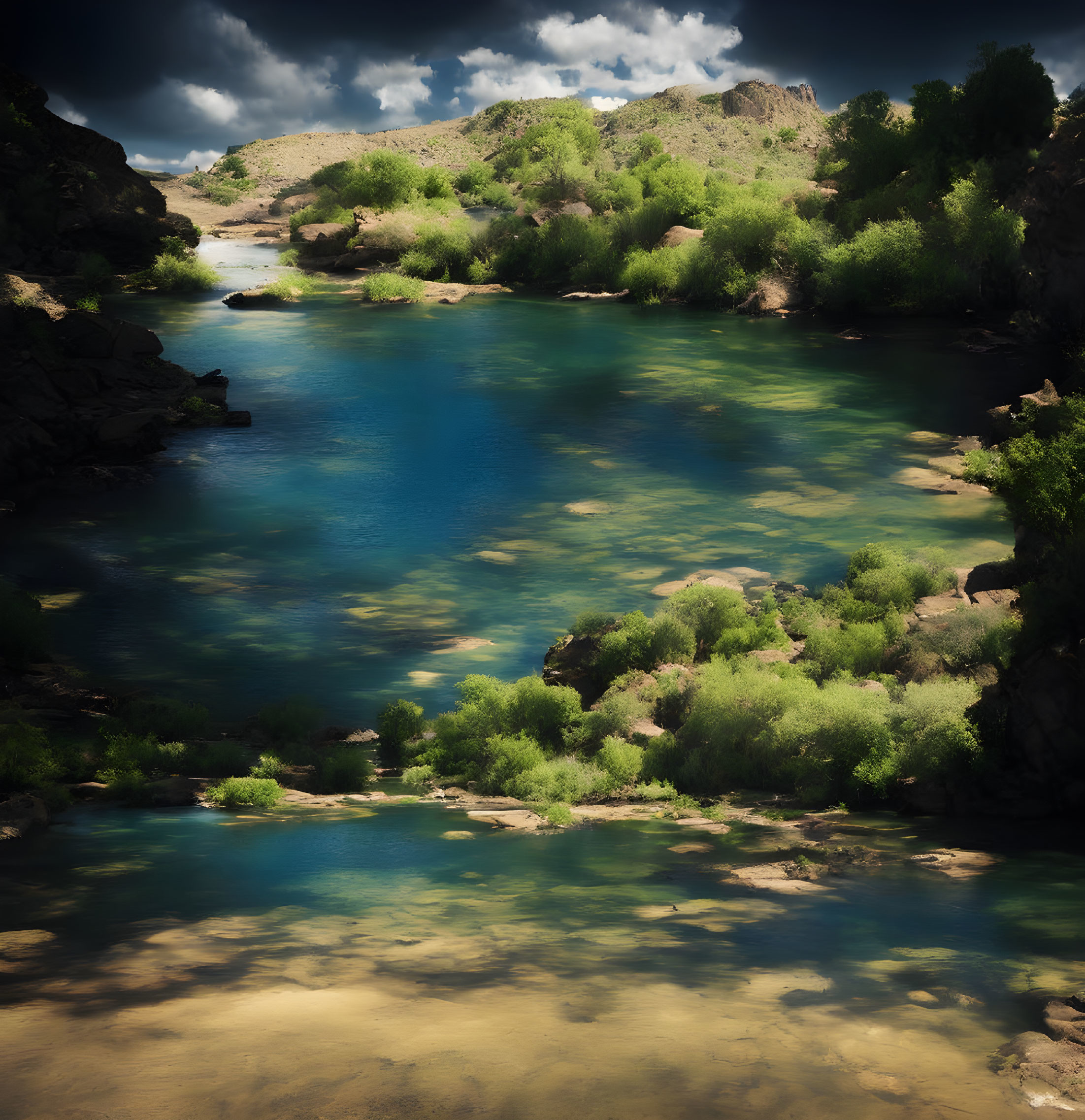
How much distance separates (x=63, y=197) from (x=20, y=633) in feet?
104

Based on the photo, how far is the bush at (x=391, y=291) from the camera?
1702 inches

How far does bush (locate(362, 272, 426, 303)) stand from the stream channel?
825 inches

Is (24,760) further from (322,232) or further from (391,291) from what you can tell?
(322,232)

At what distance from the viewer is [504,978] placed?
540cm

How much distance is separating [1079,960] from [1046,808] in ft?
9.89

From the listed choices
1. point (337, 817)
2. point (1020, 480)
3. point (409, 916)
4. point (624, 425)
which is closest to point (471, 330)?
point (624, 425)

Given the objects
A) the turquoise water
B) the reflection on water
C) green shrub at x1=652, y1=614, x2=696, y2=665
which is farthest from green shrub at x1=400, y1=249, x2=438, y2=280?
the reflection on water

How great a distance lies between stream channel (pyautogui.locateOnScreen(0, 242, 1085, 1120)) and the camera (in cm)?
417

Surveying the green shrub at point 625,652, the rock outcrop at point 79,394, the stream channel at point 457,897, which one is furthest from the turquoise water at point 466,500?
the green shrub at point 625,652

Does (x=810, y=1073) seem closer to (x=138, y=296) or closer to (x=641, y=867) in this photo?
(x=641, y=867)

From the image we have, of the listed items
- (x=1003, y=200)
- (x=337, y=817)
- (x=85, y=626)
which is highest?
(x=1003, y=200)

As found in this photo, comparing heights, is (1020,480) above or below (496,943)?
above

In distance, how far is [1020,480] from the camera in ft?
47.2

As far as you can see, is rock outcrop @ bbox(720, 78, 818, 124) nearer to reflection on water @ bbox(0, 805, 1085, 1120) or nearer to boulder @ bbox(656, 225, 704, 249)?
boulder @ bbox(656, 225, 704, 249)
